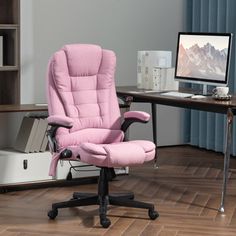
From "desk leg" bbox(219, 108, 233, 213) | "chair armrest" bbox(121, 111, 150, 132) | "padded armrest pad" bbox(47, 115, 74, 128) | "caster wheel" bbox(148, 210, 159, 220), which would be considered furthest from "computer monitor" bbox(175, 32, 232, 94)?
"padded armrest pad" bbox(47, 115, 74, 128)

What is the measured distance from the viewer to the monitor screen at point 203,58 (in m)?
4.63

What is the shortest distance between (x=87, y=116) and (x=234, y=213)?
1.15 metres

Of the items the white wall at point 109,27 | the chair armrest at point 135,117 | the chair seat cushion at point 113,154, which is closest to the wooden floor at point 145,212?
the chair seat cushion at point 113,154

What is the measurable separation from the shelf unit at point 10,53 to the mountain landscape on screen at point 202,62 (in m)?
1.25

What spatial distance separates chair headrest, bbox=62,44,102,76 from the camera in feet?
14.2

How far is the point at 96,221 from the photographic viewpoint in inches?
161

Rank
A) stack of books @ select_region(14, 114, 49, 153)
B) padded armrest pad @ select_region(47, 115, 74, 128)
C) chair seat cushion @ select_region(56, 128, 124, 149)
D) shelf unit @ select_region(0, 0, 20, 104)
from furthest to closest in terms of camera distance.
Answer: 1. shelf unit @ select_region(0, 0, 20, 104)
2. stack of books @ select_region(14, 114, 49, 153)
3. chair seat cushion @ select_region(56, 128, 124, 149)
4. padded armrest pad @ select_region(47, 115, 74, 128)

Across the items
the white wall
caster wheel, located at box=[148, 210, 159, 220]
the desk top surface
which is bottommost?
caster wheel, located at box=[148, 210, 159, 220]

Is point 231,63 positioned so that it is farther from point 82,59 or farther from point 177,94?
point 82,59

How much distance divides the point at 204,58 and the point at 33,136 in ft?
4.51

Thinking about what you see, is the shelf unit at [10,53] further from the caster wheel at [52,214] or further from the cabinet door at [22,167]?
the caster wheel at [52,214]

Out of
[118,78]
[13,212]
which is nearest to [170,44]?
[118,78]

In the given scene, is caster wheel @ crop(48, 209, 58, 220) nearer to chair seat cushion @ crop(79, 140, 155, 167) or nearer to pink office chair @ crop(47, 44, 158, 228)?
pink office chair @ crop(47, 44, 158, 228)

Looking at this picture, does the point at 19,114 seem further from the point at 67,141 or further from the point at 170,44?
the point at 170,44
